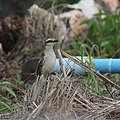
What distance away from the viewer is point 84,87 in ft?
16.3

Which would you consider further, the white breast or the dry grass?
the white breast

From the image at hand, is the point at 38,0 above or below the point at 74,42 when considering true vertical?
above

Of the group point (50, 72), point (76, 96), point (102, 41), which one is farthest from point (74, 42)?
point (76, 96)

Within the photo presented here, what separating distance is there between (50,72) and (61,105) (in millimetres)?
1055

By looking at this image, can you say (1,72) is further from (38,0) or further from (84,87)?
(84,87)

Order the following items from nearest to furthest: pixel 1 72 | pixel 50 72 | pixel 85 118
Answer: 1. pixel 85 118
2. pixel 50 72
3. pixel 1 72

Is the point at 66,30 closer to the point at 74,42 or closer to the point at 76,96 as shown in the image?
the point at 74,42

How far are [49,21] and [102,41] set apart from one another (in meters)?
0.86

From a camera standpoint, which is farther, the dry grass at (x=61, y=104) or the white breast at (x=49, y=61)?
the white breast at (x=49, y=61)

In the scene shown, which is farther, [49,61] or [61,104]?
[49,61]

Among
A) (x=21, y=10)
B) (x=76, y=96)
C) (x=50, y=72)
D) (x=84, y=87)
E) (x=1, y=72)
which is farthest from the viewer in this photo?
(x=21, y=10)

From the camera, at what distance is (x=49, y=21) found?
29.0 feet

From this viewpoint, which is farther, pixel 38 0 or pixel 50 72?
pixel 38 0

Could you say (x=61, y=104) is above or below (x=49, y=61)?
below
